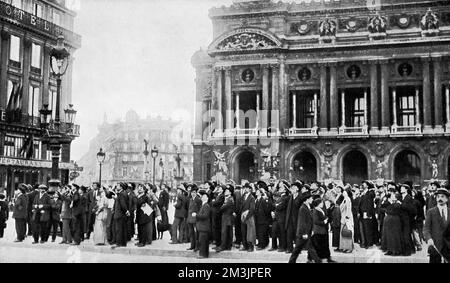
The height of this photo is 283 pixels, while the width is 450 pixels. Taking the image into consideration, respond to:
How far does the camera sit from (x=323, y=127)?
1673 inches

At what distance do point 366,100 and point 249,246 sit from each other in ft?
93.0

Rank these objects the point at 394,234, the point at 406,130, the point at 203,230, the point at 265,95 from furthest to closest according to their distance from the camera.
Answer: the point at 265,95
the point at 406,130
the point at 394,234
the point at 203,230

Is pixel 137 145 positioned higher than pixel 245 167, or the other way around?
pixel 137 145

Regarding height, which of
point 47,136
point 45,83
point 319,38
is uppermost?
point 319,38

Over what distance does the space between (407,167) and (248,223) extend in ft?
89.9

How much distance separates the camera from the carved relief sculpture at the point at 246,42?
42.7 m

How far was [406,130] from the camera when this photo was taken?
40.8 m

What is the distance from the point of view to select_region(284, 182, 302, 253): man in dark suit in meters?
15.7

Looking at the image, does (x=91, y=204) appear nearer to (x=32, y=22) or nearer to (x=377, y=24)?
(x=32, y=22)

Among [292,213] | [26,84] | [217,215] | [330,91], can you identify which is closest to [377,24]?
[330,91]

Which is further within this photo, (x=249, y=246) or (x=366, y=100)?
(x=366, y=100)
